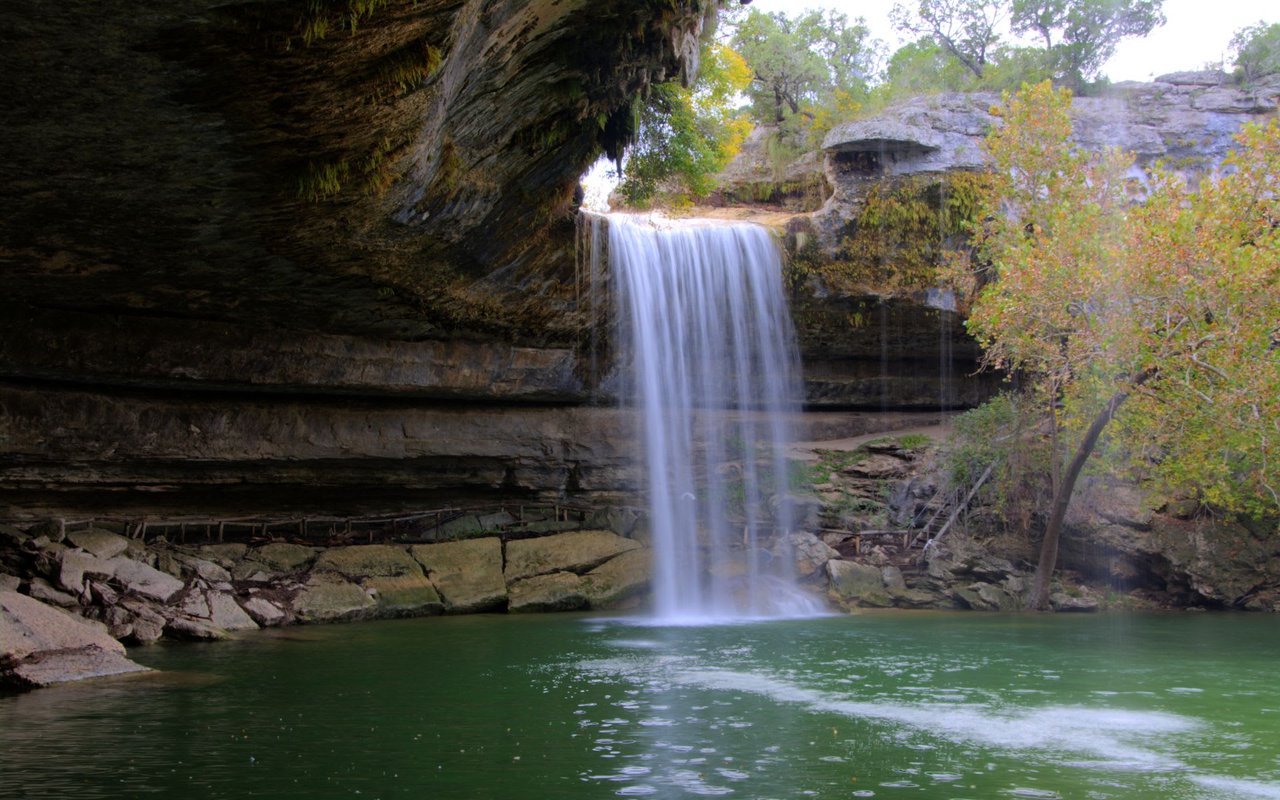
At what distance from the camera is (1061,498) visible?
1867 centimetres

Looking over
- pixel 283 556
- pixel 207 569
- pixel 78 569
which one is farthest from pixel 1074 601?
pixel 78 569

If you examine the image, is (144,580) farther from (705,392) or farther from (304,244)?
(705,392)

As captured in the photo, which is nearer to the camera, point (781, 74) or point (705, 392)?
point (705, 392)

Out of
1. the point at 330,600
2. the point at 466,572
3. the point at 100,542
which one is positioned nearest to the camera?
the point at 100,542

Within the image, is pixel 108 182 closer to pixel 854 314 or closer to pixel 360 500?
pixel 360 500

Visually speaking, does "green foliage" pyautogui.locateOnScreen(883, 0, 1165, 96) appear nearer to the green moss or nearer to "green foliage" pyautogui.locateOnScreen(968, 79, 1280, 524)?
"green foliage" pyautogui.locateOnScreen(968, 79, 1280, 524)

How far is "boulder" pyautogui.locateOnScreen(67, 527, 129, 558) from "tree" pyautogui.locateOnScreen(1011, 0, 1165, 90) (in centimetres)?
2526

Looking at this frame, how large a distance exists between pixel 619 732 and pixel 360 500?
14.2 metres

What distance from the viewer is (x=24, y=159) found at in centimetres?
898

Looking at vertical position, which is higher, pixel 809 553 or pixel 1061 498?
pixel 1061 498

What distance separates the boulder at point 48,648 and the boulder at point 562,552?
865cm

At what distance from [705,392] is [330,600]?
8.63 meters

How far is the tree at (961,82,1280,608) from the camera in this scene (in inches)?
591

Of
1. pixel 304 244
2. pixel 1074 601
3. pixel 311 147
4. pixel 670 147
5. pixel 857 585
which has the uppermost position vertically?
pixel 670 147
